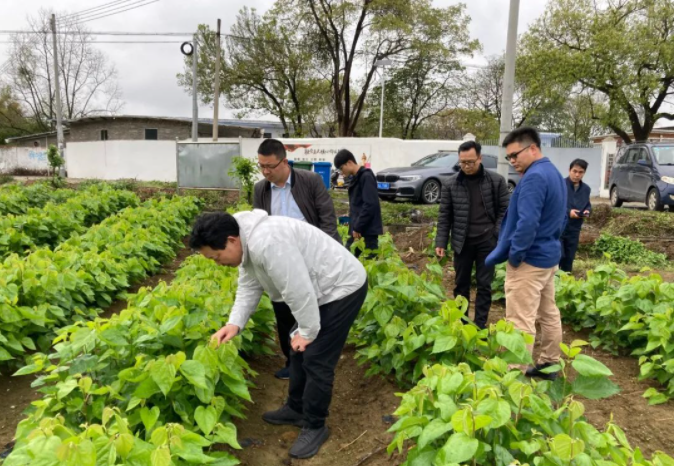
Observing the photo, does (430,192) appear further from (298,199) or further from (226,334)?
(226,334)

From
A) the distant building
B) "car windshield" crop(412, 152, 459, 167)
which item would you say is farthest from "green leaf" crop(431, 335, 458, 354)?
the distant building

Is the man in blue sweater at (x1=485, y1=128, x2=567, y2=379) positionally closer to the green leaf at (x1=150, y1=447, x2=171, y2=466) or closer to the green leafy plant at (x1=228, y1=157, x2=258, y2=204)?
the green leaf at (x1=150, y1=447, x2=171, y2=466)

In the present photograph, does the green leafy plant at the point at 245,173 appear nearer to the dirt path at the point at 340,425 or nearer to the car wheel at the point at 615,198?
the dirt path at the point at 340,425

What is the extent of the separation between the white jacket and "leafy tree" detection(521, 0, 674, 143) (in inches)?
746

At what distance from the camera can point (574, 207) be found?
19.4 feet

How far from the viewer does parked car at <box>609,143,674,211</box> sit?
11.9 metres

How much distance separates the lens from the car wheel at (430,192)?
41.8 feet

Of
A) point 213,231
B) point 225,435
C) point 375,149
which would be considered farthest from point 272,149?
point 375,149

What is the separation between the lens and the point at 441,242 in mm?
4480

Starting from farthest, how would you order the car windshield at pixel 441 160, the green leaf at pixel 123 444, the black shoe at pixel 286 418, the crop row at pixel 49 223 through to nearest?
1. the car windshield at pixel 441 160
2. the crop row at pixel 49 223
3. the black shoe at pixel 286 418
4. the green leaf at pixel 123 444

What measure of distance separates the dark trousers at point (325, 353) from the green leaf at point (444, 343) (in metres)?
0.45

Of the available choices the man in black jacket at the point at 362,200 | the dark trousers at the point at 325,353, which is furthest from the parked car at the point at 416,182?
the dark trousers at the point at 325,353

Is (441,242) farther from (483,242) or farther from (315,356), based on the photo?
(315,356)

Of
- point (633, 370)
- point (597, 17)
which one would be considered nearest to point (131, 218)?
point (633, 370)
